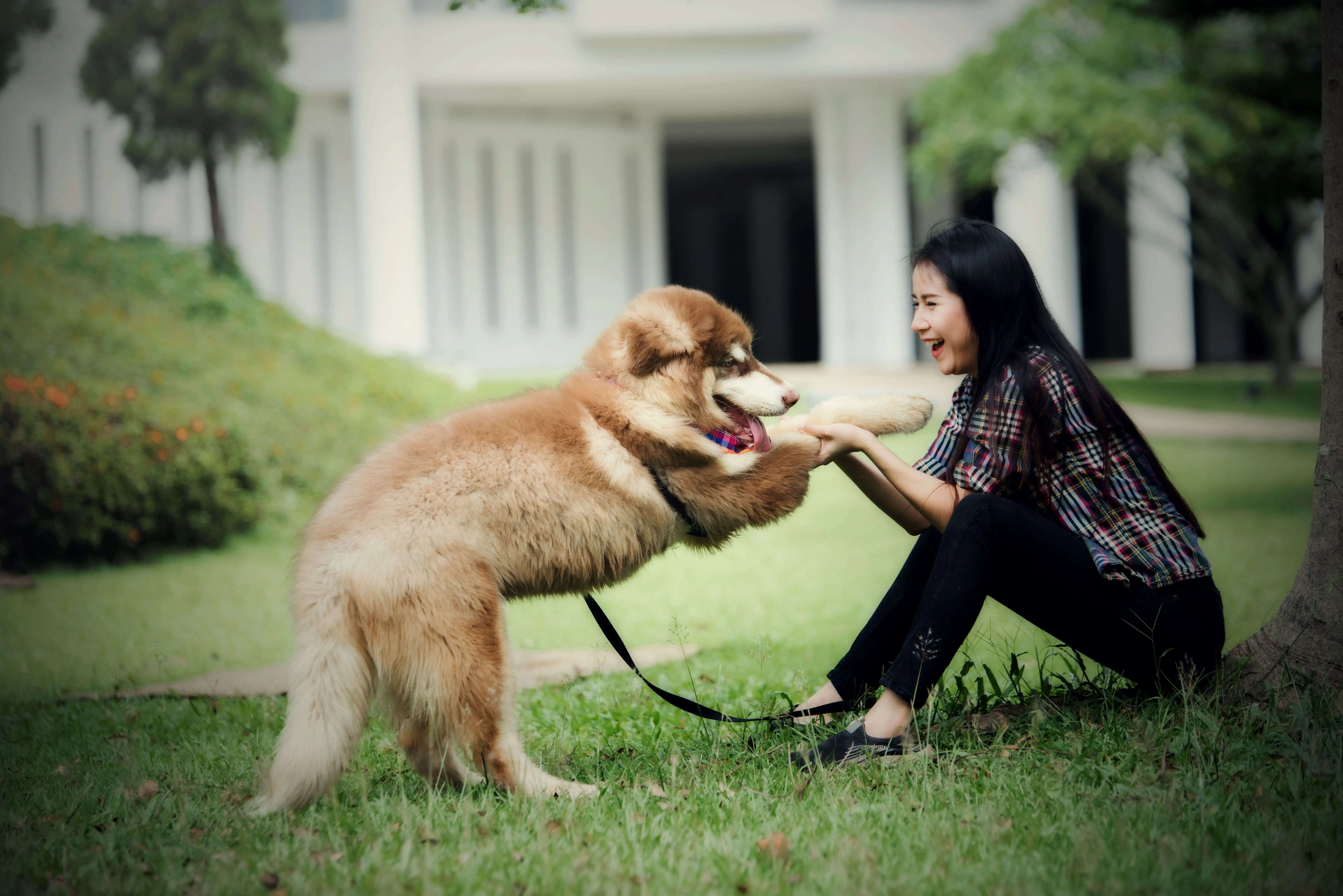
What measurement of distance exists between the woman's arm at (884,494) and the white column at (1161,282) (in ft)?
51.1

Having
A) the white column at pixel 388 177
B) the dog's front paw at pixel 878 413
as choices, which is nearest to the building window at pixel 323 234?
the white column at pixel 388 177

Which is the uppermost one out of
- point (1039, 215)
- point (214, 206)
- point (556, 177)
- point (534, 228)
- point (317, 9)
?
point (317, 9)

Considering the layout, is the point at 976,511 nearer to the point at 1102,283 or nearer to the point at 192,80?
the point at 192,80

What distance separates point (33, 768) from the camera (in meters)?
3.55

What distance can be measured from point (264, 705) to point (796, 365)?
52.9ft

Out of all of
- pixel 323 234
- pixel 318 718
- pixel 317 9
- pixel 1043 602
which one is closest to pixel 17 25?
pixel 317 9

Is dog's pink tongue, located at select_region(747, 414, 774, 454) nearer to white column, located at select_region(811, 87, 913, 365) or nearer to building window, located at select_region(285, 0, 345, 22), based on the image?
white column, located at select_region(811, 87, 913, 365)

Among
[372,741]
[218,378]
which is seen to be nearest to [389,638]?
[372,741]

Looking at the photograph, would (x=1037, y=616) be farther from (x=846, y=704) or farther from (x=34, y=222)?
(x=34, y=222)

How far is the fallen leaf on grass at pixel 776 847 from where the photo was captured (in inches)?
96.3

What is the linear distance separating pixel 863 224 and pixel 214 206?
10.2 meters

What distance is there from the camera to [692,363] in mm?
3256

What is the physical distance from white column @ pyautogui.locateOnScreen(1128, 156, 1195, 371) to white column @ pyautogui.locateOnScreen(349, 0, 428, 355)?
11.7 metres

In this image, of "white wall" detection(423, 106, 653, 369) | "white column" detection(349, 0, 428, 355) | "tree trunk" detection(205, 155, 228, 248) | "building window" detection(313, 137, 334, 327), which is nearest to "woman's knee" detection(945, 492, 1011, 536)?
"white column" detection(349, 0, 428, 355)
